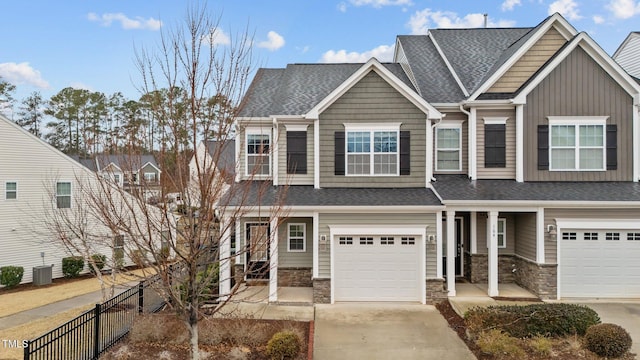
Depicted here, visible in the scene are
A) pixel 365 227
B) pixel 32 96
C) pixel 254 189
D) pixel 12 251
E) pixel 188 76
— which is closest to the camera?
pixel 188 76

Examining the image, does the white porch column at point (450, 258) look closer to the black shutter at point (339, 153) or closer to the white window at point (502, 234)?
the white window at point (502, 234)

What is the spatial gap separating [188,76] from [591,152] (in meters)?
13.4

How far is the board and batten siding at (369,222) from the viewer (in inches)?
452

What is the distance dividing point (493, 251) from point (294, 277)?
261 inches

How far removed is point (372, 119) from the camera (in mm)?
12688

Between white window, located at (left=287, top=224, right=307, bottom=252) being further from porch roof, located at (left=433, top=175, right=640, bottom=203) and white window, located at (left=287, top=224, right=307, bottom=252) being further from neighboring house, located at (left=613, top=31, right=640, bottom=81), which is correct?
neighboring house, located at (left=613, top=31, right=640, bottom=81)

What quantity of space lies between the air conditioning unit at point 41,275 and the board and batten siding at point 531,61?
1959 centimetres

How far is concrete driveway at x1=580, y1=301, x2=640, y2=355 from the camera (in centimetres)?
927

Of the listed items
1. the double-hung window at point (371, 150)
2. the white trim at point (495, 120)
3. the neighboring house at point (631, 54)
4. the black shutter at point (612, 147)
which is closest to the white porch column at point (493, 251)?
the double-hung window at point (371, 150)

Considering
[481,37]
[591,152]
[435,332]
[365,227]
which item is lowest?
[435,332]

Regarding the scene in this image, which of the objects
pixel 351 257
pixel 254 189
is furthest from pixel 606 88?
pixel 254 189

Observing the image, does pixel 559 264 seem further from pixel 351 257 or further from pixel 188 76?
pixel 188 76

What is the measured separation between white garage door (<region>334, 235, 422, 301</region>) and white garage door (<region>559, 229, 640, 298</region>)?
188 inches

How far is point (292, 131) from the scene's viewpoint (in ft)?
43.4
